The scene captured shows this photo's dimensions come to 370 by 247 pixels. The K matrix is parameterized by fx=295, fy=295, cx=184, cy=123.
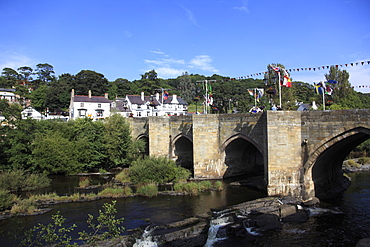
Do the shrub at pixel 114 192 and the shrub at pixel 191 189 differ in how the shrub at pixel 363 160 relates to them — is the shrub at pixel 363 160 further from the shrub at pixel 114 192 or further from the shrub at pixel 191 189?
the shrub at pixel 114 192

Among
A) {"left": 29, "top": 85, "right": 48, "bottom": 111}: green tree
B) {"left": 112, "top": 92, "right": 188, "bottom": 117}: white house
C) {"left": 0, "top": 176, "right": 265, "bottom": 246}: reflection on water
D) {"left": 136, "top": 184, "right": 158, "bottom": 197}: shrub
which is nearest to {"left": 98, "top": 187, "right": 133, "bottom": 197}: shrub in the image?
{"left": 0, "top": 176, "right": 265, "bottom": 246}: reflection on water

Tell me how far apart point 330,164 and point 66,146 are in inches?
1091

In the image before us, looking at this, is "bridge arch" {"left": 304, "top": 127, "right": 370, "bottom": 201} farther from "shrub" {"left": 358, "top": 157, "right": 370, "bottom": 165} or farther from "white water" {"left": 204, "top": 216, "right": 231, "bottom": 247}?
"shrub" {"left": 358, "top": 157, "right": 370, "bottom": 165}

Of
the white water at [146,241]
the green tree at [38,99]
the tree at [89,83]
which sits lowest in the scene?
the white water at [146,241]

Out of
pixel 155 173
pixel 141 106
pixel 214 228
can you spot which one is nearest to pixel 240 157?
pixel 155 173

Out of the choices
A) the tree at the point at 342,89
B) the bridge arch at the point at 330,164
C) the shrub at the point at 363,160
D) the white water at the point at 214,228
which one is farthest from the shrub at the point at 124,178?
the tree at the point at 342,89

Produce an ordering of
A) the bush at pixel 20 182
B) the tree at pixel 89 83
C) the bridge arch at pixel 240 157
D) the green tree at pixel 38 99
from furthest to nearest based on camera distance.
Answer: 1. the tree at pixel 89 83
2. the green tree at pixel 38 99
3. the bridge arch at pixel 240 157
4. the bush at pixel 20 182

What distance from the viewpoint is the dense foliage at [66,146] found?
32.8m

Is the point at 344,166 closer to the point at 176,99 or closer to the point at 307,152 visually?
the point at 307,152

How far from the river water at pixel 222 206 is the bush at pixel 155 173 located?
429 cm

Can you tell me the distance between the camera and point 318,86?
80.0ft

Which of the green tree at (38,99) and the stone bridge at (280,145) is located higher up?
the green tree at (38,99)

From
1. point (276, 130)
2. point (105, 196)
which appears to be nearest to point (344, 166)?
point (276, 130)

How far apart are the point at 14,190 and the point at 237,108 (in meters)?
43.9
